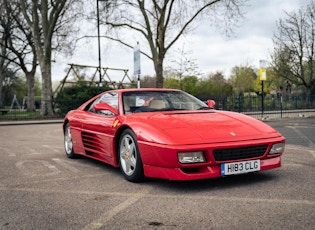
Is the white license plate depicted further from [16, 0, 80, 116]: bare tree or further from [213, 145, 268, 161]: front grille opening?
[16, 0, 80, 116]: bare tree

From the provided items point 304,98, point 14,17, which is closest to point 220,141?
point 304,98

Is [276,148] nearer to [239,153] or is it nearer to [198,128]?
[239,153]

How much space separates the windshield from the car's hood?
308mm

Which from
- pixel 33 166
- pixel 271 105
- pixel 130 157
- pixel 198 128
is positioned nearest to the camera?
pixel 198 128

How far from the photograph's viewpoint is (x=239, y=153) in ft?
14.0

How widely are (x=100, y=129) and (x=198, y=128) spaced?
171cm

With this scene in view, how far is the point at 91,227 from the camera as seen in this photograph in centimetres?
308

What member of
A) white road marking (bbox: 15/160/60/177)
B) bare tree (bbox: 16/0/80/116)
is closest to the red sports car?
white road marking (bbox: 15/160/60/177)

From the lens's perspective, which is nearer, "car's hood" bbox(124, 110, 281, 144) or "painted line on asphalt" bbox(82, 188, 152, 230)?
"painted line on asphalt" bbox(82, 188, 152, 230)

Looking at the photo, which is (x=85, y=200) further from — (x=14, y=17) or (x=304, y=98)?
(x=14, y=17)

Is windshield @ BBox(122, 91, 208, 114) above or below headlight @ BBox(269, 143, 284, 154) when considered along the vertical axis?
above

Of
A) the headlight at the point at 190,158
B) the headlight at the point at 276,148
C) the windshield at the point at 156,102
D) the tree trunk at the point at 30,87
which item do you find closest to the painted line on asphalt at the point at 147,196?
the headlight at the point at 190,158

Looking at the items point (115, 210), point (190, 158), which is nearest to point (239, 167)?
point (190, 158)

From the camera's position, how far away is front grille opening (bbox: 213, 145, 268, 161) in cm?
417
